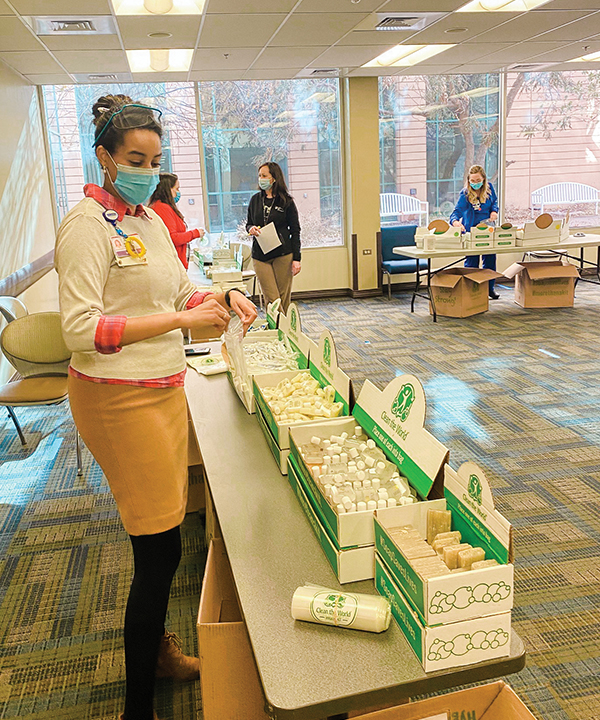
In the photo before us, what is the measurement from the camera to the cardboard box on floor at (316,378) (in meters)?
1.84

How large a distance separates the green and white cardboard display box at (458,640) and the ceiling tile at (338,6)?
4688 millimetres

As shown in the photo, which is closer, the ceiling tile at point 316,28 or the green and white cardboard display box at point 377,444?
the green and white cardboard display box at point 377,444

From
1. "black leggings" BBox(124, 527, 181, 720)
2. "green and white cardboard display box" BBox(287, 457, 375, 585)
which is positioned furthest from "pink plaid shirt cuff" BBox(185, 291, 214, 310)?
"green and white cardboard display box" BBox(287, 457, 375, 585)

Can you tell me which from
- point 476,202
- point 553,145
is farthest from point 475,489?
point 553,145

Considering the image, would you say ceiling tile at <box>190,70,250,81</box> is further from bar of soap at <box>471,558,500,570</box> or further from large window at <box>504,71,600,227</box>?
bar of soap at <box>471,558,500,570</box>

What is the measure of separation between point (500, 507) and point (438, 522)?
186cm

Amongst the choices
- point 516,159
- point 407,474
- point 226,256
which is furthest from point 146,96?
point 407,474

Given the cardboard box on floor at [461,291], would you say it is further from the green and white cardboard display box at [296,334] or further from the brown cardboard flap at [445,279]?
the green and white cardboard display box at [296,334]

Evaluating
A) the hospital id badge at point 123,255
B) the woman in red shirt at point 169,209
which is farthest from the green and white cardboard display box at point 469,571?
the woman in red shirt at point 169,209

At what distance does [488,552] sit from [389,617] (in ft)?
0.69

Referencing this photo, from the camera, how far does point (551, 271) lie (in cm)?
728

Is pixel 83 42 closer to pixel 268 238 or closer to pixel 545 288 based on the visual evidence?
pixel 268 238

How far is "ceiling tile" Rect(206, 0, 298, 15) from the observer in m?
4.70

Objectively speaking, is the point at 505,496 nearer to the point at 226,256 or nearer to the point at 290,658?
the point at 290,658
